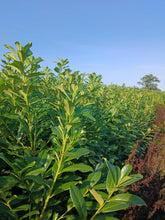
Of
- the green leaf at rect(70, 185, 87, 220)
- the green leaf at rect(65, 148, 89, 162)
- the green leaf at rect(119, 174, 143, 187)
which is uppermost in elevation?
the green leaf at rect(65, 148, 89, 162)

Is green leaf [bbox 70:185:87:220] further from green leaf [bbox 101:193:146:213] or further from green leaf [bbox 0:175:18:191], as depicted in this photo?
green leaf [bbox 0:175:18:191]

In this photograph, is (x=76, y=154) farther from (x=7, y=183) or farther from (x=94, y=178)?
(x=7, y=183)

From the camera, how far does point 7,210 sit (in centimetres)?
79

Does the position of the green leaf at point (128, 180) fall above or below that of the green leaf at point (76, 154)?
below

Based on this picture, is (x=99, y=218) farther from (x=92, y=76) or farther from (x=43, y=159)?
(x=92, y=76)

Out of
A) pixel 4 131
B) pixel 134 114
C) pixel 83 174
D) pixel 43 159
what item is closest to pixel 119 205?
pixel 43 159

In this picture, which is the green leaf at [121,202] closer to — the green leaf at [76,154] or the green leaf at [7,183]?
the green leaf at [76,154]

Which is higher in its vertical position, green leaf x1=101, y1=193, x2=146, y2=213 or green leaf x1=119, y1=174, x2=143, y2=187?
green leaf x1=119, y1=174, x2=143, y2=187

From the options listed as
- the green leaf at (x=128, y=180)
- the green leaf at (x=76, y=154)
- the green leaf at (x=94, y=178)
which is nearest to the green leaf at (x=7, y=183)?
the green leaf at (x=76, y=154)

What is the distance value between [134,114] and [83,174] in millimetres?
2598

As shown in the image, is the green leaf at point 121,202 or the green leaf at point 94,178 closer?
the green leaf at point 121,202

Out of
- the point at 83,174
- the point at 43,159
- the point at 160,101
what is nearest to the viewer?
the point at 43,159

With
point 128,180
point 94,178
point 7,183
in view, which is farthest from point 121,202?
point 7,183

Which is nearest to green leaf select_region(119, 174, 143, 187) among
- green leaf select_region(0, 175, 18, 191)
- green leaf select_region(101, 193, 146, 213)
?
green leaf select_region(101, 193, 146, 213)
